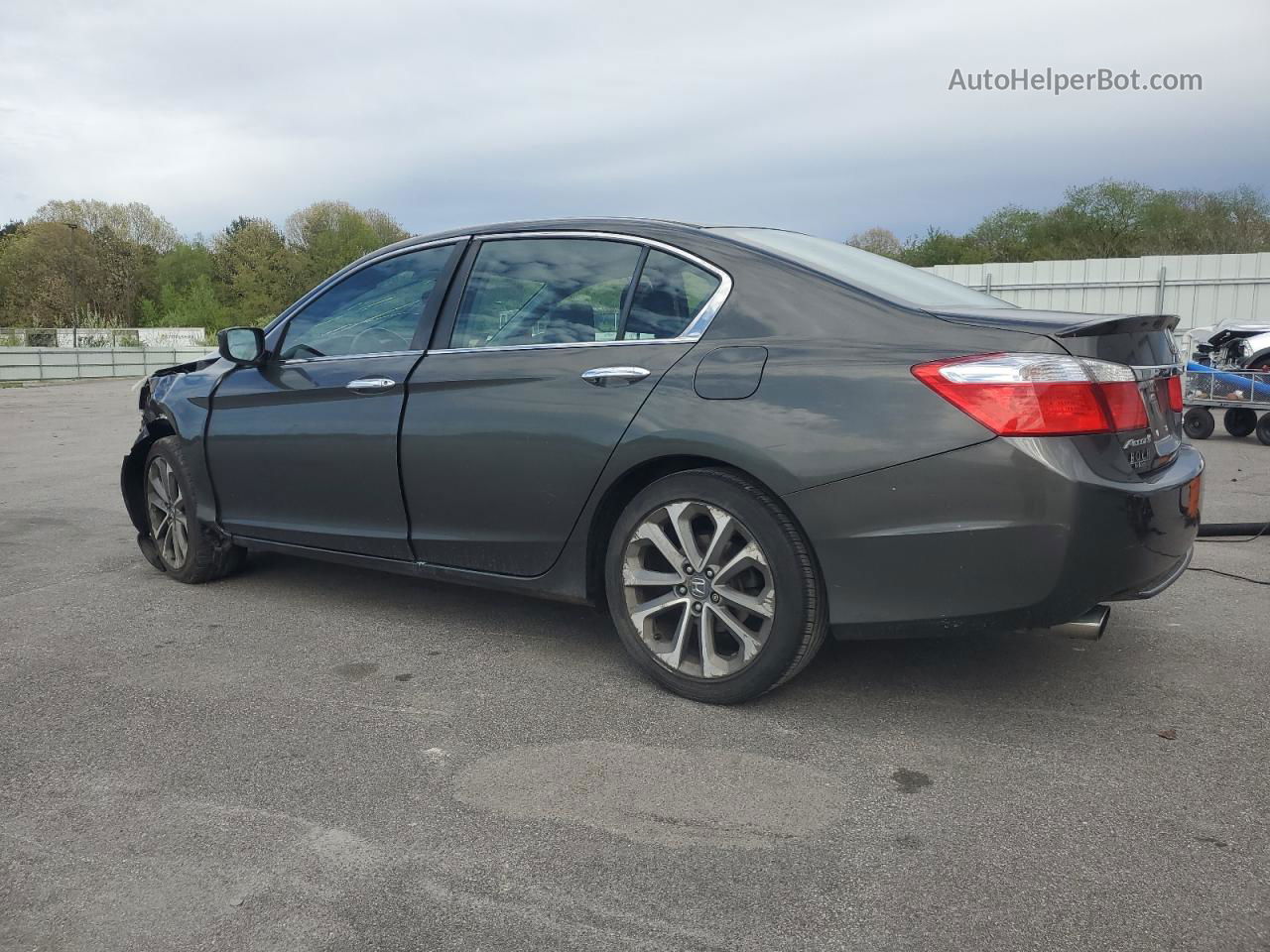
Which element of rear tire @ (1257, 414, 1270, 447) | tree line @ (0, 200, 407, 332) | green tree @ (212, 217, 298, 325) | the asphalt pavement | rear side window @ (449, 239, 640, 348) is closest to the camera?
the asphalt pavement

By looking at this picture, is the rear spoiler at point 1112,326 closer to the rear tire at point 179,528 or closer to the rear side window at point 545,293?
the rear side window at point 545,293

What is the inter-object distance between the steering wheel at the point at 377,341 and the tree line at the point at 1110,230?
109ft

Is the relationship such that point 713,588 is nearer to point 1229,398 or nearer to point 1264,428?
point 1229,398

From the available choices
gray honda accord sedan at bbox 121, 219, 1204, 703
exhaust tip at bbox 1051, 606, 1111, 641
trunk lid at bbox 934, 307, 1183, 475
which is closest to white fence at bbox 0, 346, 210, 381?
gray honda accord sedan at bbox 121, 219, 1204, 703

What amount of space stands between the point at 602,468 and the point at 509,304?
2.85 ft

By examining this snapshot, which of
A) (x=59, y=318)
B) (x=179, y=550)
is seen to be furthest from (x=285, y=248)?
(x=179, y=550)

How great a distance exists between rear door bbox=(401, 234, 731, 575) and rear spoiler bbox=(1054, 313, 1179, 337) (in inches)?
43.8

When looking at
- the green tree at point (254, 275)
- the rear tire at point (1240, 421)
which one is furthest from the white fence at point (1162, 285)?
the green tree at point (254, 275)

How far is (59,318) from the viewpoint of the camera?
204 ft

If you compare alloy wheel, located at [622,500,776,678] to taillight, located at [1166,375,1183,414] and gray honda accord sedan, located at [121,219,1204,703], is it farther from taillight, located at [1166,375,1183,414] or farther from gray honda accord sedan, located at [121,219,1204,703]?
taillight, located at [1166,375,1183,414]

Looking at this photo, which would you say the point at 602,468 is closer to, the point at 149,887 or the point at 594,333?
the point at 594,333

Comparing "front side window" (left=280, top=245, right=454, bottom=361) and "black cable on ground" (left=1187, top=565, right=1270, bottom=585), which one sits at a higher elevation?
"front side window" (left=280, top=245, right=454, bottom=361)

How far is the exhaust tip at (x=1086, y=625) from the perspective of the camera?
326 centimetres

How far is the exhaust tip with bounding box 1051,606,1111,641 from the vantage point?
3.26m
